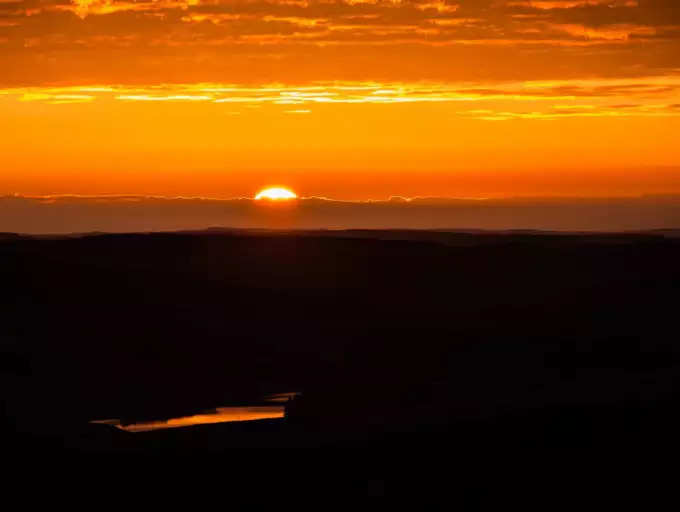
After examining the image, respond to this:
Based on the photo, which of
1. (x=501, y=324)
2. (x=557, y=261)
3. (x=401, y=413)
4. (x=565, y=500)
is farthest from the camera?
(x=557, y=261)

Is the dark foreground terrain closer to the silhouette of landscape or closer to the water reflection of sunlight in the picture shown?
the silhouette of landscape

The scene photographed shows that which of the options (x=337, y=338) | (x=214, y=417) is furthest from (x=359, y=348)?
(x=214, y=417)

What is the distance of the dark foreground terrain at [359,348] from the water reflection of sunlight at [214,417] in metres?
0.46

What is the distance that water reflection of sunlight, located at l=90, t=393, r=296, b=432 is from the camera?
19.5 m

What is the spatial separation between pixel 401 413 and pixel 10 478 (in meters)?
5.51

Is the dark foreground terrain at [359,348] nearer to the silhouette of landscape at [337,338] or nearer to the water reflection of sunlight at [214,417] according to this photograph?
the silhouette of landscape at [337,338]

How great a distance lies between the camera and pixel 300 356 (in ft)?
85.4

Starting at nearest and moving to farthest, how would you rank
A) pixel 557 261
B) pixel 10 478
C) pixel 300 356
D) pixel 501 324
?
pixel 10 478, pixel 300 356, pixel 501 324, pixel 557 261

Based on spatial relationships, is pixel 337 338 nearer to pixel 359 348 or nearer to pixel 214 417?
pixel 359 348

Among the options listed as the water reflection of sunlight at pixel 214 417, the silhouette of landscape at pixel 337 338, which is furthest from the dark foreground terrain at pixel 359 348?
the water reflection of sunlight at pixel 214 417

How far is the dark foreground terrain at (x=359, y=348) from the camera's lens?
15.9m

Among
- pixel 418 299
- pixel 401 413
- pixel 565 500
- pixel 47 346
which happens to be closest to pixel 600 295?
pixel 418 299

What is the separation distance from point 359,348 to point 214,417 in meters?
6.66

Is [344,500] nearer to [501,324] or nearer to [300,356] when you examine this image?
[300,356]
